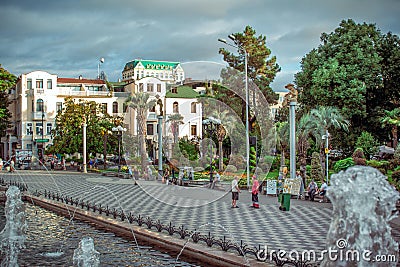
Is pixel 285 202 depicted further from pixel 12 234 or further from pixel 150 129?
pixel 150 129

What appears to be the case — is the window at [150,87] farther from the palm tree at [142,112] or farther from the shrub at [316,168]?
the shrub at [316,168]

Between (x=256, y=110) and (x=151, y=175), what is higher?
(x=256, y=110)

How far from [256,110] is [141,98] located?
969 cm

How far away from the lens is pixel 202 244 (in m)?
11.1

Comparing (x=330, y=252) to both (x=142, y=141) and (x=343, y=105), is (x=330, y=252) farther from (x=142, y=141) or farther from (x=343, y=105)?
(x=343, y=105)

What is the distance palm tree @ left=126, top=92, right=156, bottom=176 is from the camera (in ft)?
106

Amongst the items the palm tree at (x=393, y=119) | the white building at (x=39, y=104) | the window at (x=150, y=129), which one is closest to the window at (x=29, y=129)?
the white building at (x=39, y=104)

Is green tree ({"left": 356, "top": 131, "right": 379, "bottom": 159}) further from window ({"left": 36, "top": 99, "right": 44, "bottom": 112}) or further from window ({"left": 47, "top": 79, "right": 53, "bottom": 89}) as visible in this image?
window ({"left": 47, "top": 79, "right": 53, "bottom": 89})

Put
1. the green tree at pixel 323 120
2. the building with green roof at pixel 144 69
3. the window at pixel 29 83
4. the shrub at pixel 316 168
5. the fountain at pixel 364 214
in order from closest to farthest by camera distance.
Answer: the fountain at pixel 364 214
the shrub at pixel 316 168
the green tree at pixel 323 120
the window at pixel 29 83
the building with green roof at pixel 144 69

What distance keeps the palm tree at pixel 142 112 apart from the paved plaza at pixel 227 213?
5.05 metres

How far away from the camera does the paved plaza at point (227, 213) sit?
493 inches

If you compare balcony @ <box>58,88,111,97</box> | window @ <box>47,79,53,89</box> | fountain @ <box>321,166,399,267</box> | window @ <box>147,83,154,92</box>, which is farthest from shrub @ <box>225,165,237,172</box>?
window @ <box>47,79,53,89</box>

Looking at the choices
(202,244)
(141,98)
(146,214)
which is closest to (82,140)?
(141,98)

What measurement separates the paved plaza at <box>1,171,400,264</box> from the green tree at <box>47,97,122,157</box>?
19852 mm
